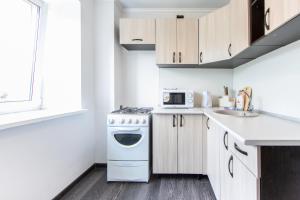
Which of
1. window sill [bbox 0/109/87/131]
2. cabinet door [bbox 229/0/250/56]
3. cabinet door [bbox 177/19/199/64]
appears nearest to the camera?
window sill [bbox 0/109/87/131]

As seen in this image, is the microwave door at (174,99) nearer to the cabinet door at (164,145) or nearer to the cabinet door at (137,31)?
the cabinet door at (164,145)

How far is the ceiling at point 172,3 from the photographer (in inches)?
120

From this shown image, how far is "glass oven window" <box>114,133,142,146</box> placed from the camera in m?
2.65

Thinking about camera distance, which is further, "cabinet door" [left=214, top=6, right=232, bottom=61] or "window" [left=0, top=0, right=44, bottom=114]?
"cabinet door" [left=214, top=6, right=232, bottom=61]

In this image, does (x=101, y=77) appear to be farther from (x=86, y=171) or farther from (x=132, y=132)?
(x=86, y=171)

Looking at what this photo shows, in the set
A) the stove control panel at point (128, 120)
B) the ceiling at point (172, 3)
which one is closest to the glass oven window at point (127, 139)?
the stove control panel at point (128, 120)

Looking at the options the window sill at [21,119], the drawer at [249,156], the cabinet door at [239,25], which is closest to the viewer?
the drawer at [249,156]

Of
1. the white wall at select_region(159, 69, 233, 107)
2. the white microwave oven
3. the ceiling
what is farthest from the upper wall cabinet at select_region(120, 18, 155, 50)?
the white microwave oven

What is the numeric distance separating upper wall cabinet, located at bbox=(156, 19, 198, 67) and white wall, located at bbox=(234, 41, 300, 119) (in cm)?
79

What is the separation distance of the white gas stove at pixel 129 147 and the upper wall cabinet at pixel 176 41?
3.03 ft

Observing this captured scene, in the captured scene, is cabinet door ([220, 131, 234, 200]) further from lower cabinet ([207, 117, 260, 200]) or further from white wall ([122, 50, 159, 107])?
white wall ([122, 50, 159, 107])

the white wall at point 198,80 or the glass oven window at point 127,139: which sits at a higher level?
the white wall at point 198,80

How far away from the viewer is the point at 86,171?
9.37ft

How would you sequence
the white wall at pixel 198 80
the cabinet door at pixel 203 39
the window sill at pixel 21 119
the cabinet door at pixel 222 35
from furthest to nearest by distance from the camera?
the white wall at pixel 198 80 → the cabinet door at pixel 203 39 → the cabinet door at pixel 222 35 → the window sill at pixel 21 119
